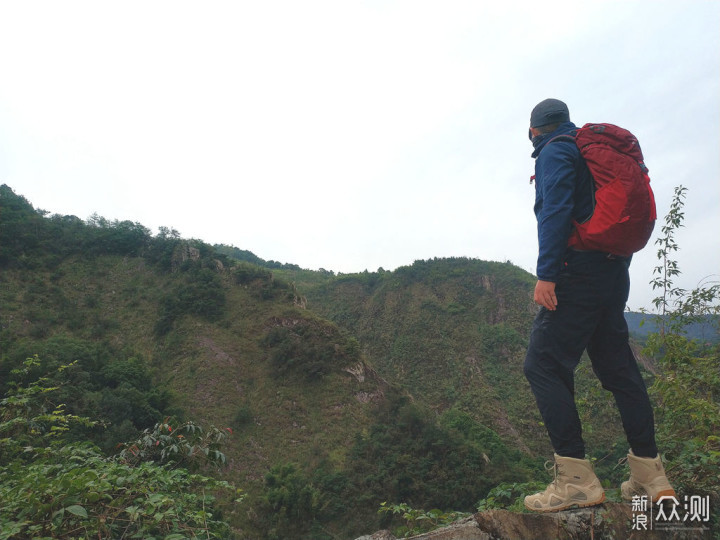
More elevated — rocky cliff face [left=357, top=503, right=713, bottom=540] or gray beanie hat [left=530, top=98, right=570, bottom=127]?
gray beanie hat [left=530, top=98, right=570, bottom=127]

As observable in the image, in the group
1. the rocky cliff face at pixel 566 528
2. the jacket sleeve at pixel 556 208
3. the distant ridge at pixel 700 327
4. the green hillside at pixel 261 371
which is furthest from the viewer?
the green hillside at pixel 261 371

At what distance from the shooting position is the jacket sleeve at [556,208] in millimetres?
1843

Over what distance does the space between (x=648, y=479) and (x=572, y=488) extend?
42cm

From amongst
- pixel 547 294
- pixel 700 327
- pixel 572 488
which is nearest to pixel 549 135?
pixel 547 294

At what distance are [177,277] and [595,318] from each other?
30612 mm

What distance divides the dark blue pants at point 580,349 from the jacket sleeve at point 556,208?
103mm

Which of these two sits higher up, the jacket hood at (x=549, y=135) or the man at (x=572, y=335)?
the jacket hood at (x=549, y=135)

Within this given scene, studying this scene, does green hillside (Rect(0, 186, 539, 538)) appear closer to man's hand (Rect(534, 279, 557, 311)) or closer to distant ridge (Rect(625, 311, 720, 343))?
man's hand (Rect(534, 279, 557, 311))

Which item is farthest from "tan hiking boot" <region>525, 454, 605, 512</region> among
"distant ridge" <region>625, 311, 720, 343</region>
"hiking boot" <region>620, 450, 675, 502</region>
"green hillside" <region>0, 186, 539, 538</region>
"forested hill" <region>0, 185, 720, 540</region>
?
"green hillside" <region>0, 186, 539, 538</region>

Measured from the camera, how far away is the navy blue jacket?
1.85 metres

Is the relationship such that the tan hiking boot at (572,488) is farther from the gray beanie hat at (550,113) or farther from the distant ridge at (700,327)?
the distant ridge at (700,327)

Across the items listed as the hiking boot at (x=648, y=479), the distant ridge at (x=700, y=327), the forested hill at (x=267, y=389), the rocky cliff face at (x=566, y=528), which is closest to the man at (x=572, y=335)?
the hiking boot at (x=648, y=479)

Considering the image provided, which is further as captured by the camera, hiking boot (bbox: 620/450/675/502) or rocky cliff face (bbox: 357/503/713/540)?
hiking boot (bbox: 620/450/675/502)

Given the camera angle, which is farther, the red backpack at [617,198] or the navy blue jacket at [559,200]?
the navy blue jacket at [559,200]
